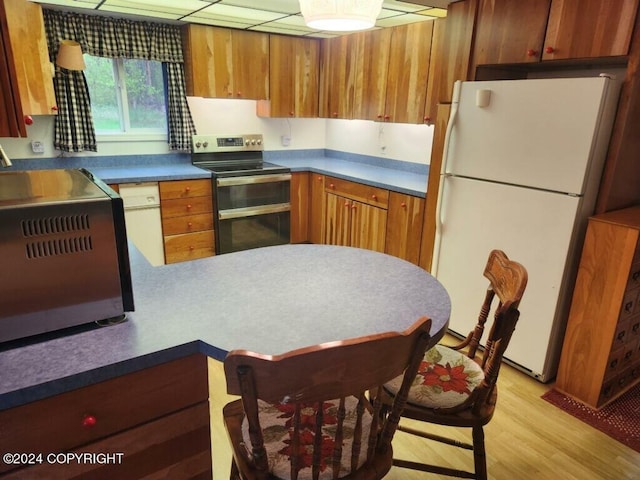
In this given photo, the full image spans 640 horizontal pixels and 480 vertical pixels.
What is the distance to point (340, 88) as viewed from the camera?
13.1ft

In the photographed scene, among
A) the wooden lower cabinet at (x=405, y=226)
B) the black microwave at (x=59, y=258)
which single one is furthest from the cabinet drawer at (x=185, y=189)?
the black microwave at (x=59, y=258)

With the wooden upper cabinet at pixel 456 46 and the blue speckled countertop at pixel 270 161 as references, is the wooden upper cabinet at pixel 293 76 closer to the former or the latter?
the blue speckled countertop at pixel 270 161

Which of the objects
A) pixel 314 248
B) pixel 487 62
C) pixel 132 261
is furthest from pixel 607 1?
pixel 132 261

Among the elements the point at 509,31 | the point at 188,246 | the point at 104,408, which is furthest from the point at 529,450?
the point at 188,246

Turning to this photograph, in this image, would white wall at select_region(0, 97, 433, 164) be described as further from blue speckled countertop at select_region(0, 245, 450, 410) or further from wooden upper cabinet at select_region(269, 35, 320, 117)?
blue speckled countertop at select_region(0, 245, 450, 410)

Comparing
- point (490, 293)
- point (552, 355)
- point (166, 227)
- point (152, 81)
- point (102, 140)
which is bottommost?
point (552, 355)

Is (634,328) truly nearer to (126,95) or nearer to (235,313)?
(235,313)

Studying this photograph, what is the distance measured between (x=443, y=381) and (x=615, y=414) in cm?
133

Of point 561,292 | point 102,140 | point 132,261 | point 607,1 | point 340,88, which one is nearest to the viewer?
point 132,261

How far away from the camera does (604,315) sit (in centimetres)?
206

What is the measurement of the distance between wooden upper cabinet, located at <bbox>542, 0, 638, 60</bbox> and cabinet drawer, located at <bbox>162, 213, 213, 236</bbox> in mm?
2721

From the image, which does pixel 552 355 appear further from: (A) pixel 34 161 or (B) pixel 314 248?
(A) pixel 34 161

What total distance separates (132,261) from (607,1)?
89.4 inches
